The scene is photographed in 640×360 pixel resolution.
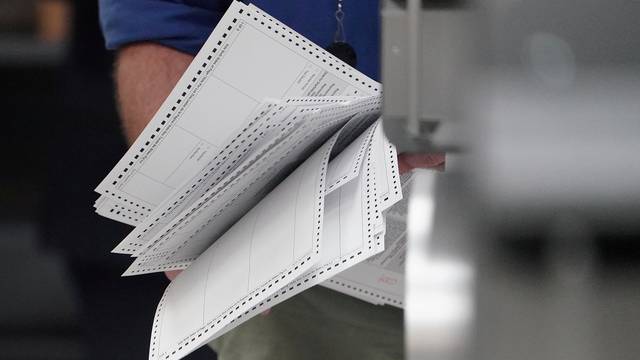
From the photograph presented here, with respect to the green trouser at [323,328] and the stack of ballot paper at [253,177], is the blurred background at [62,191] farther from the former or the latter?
the stack of ballot paper at [253,177]

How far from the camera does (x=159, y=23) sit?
3.76 ft

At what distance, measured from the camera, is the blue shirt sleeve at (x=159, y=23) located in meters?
1.15

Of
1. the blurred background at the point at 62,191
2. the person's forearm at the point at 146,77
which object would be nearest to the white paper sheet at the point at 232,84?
the person's forearm at the point at 146,77

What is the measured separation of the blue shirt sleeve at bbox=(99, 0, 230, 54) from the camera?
45.4 inches

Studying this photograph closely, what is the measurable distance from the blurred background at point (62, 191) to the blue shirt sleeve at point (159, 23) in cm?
117

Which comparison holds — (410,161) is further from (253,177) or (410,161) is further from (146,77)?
(146,77)

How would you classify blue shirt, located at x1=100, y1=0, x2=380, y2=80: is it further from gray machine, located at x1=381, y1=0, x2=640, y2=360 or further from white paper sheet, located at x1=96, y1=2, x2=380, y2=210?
gray machine, located at x1=381, y1=0, x2=640, y2=360

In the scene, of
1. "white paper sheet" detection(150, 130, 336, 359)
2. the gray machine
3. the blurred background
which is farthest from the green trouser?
the blurred background

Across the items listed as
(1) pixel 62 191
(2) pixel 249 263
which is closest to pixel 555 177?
(2) pixel 249 263

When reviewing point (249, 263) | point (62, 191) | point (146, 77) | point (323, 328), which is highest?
point (146, 77)

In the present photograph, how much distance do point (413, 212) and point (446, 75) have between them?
0.24 feet

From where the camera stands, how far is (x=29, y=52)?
8.02 feet

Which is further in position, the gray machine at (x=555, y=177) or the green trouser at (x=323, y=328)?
the green trouser at (x=323, y=328)

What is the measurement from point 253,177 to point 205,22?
1.14 feet
